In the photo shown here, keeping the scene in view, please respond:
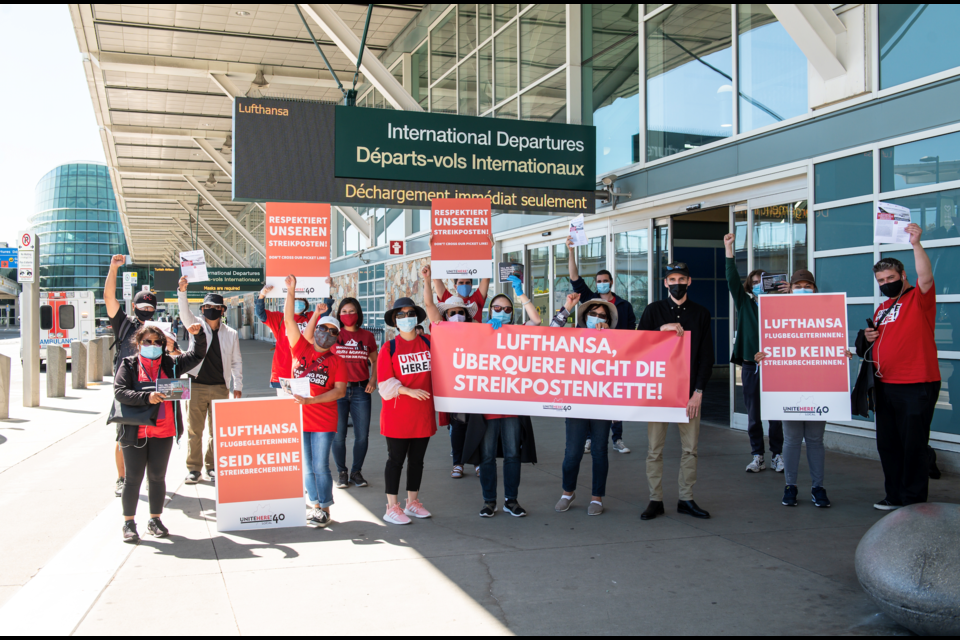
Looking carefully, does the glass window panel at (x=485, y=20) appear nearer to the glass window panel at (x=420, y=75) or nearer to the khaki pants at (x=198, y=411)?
the glass window panel at (x=420, y=75)

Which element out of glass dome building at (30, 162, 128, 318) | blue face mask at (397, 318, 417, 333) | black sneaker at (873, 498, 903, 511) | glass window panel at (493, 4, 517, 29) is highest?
glass dome building at (30, 162, 128, 318)

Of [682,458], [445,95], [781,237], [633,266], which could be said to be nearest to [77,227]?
[445,95]

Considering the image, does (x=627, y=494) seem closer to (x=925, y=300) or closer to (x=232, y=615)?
(x=925, y=300)

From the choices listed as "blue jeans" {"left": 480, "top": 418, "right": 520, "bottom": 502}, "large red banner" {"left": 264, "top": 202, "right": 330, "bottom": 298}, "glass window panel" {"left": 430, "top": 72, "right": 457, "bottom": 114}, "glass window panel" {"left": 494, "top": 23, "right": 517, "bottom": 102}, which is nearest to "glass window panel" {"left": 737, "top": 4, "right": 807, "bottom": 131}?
"blue jeans" {"left": 480, "top": 418, "right": 520, "bottom": 502}

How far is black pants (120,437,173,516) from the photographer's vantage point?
17.0ft

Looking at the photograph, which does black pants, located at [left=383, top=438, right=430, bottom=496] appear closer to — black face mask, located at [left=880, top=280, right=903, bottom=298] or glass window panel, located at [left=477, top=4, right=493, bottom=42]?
black face mask, located at [left=880, top=280, right=903, bottom=298]

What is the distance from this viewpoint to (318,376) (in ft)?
18.5

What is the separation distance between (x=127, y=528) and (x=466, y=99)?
13.4m


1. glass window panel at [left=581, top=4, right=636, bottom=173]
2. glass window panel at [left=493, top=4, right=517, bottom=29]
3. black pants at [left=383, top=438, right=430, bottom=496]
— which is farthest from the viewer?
glass window panel at [left=493, top=4, right=517, bottom=29]

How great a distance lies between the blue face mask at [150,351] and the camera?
5234 mm

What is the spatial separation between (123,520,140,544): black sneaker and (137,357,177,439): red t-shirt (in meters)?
0.65

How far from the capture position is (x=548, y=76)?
13.3 meters

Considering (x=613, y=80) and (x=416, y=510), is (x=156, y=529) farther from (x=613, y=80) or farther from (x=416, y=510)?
(x=613, y=80)

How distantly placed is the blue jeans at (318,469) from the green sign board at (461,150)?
3891mm
